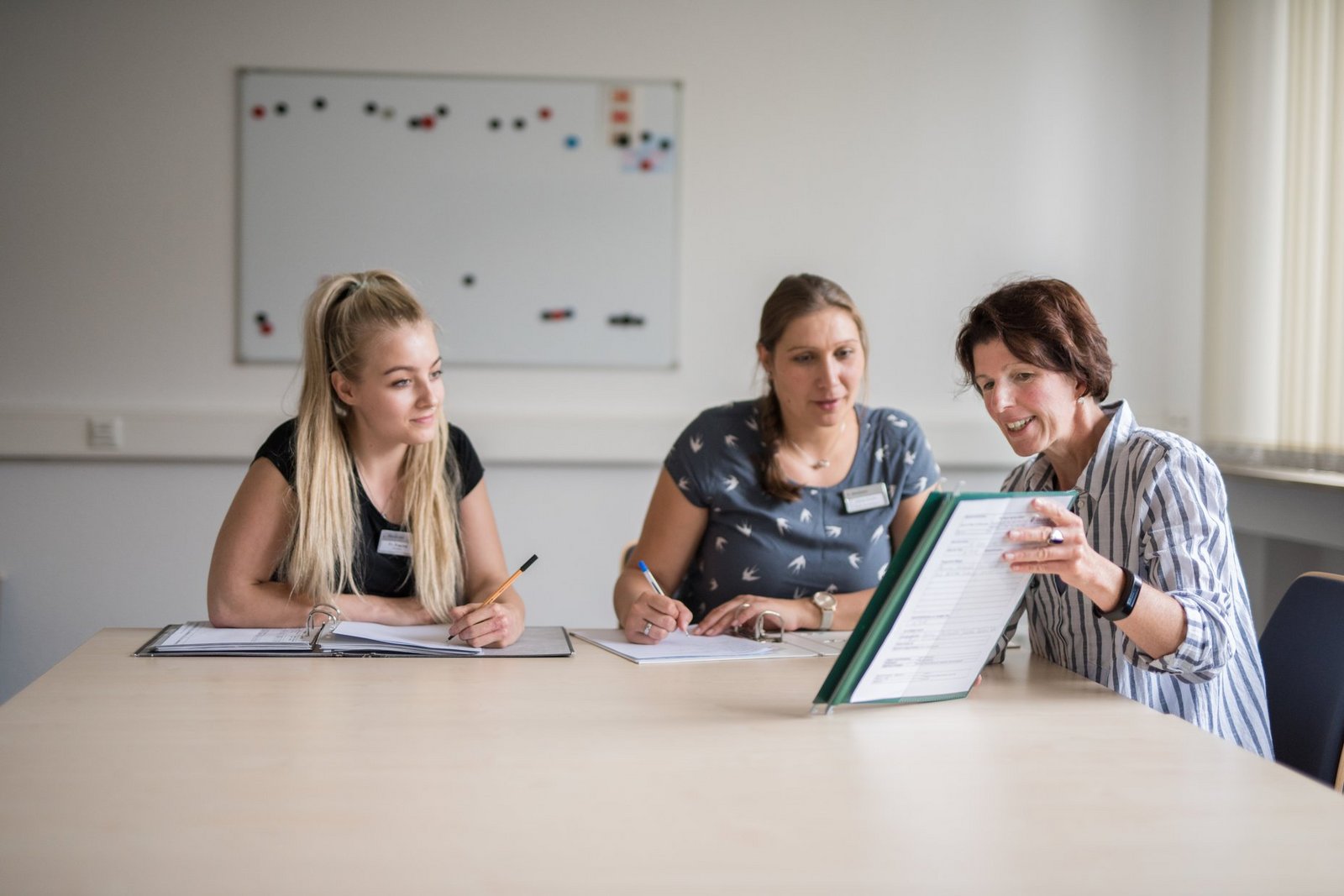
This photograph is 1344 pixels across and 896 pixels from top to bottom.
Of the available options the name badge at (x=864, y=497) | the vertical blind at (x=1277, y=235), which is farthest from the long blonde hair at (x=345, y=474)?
the vertical blind at (x=1277, y=235)

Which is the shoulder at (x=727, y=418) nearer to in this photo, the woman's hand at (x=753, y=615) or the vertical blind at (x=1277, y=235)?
the woman's hand at (x=753, y=615)

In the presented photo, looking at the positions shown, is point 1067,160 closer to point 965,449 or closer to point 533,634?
point 965,449

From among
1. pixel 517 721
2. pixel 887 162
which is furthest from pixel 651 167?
pixel 517 721

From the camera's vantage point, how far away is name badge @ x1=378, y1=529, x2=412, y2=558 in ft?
6.80

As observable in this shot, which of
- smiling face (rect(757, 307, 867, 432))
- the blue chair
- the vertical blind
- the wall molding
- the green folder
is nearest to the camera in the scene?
the green folder

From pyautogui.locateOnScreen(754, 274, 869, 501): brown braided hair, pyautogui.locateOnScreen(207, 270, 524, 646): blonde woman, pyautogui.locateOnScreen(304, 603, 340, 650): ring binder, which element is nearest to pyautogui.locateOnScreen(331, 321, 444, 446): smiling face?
pyautogui.locateOnScreen(207, 270, 524, 646): blonde woman

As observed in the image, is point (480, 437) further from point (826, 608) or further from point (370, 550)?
point (826, 608)

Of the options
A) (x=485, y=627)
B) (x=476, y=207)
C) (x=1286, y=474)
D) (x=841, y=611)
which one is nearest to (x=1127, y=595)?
(x=841, y=611)

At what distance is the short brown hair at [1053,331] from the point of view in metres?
1.71

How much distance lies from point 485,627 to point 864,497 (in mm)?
924

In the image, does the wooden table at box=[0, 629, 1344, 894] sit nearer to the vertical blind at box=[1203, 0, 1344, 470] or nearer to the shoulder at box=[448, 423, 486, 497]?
the shoulder at box=[448, 423, 486, 497]

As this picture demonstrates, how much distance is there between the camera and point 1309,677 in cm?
166

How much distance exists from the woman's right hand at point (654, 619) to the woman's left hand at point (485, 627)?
0.65 feet

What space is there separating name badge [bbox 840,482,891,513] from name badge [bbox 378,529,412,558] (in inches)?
35.1
